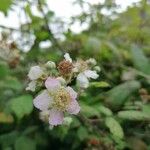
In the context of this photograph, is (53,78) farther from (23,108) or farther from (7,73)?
(7,73)

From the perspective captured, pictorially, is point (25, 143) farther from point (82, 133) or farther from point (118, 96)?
point (118, 96)

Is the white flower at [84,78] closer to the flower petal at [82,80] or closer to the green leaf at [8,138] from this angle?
the flower petal at [82,80]

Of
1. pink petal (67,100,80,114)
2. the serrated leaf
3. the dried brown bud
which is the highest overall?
the dried brown bud

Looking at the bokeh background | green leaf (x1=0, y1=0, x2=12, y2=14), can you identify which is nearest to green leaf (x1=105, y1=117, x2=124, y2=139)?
the bokeh background

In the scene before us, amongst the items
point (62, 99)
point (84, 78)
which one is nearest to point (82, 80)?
point (84, 78)

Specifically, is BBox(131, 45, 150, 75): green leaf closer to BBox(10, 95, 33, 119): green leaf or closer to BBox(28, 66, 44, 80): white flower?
BBox(10, 95, 33, 119): green leaf

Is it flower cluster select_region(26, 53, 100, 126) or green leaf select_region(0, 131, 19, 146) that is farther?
green leaf select_region(0, 131, 19, 146)
